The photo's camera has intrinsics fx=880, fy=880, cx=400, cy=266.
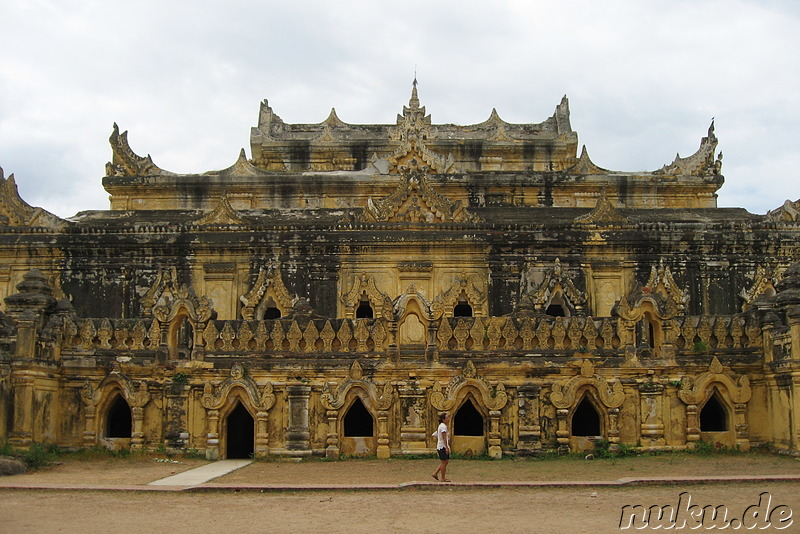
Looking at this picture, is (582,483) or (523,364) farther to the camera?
(523,364)

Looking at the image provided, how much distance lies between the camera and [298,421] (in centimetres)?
1989

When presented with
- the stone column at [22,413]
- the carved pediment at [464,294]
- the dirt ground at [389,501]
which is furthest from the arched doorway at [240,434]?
the carved pediment at [464,294]

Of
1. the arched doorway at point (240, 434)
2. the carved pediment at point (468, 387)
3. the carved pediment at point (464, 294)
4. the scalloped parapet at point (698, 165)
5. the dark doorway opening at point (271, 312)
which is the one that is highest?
the scalloped parapet at point (698, 165)

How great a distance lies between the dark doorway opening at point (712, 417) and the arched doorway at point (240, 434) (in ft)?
35.5

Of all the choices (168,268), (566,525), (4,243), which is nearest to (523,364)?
(566,525)

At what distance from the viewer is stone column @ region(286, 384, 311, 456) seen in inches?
777

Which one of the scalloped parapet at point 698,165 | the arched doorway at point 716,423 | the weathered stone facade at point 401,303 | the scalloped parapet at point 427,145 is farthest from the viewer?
the scalloped parapet at point 427,145

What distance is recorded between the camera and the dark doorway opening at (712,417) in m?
20.6

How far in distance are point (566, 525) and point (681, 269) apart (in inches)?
772

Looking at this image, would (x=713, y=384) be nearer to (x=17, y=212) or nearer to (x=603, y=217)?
(x=603, y=217)

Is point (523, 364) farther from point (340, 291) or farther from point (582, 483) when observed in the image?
point (340, 291)

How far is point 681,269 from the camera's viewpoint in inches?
1160

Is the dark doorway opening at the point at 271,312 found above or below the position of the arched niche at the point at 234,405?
above

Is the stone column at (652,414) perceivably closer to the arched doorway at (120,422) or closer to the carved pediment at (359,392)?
the carved pediment at (359,392)
